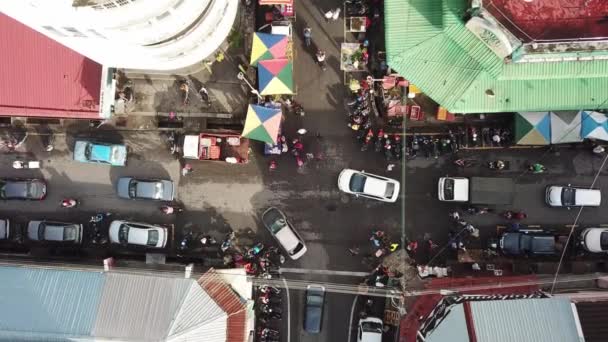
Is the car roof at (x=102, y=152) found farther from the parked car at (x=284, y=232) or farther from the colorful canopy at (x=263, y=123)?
the parked car at (x=284, y=232)

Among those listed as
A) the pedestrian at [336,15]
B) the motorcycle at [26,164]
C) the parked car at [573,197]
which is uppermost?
the pedestrian at [336,15]

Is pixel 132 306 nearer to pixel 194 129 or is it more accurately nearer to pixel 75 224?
pixel 75 224

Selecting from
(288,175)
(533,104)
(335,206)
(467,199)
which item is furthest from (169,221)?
(533,104)

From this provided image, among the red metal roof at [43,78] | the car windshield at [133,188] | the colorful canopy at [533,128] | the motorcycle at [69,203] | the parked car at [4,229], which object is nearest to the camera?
the red metal roof at [43,78]

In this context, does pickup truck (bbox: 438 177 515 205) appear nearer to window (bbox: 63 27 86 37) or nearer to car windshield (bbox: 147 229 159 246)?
car windshield (bbox: 147 229 159 246)

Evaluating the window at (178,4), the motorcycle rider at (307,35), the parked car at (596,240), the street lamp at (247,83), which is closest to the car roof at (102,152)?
the street lamp at (247,83)

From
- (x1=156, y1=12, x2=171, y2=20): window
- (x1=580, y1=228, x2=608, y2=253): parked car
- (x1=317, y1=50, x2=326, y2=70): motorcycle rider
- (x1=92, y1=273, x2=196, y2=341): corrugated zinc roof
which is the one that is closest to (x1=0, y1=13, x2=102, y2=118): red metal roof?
(x1=156, y1=12, x2=171, y2=20): window

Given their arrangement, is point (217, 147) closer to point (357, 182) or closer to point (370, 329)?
point (357, 182)
